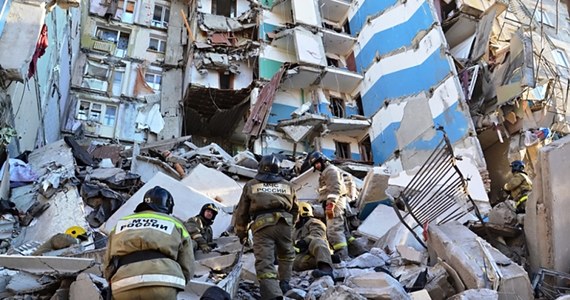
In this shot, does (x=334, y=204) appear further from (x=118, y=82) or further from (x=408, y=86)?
(x=118, y=82)

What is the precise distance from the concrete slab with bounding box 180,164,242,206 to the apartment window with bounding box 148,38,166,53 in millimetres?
13406

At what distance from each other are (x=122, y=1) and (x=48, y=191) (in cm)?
1601

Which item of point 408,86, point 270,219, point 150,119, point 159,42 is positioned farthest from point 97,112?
point 270,219

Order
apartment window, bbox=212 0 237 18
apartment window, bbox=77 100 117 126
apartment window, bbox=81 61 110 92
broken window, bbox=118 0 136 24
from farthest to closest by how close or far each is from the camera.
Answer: apartment window, bbox=212 0 237 18 → broken window, bbox=118 0 136 24 → apartment window, bbox=81 61 110 92 → apartment window, bbox=77 100 117 126

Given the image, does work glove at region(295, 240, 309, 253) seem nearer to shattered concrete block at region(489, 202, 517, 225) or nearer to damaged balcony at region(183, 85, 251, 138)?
shattered concrete block at region(489, 202, 517, 225)

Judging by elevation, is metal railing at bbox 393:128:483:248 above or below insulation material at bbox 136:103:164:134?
below

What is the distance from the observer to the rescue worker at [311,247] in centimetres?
530

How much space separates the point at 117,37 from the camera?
20859mm

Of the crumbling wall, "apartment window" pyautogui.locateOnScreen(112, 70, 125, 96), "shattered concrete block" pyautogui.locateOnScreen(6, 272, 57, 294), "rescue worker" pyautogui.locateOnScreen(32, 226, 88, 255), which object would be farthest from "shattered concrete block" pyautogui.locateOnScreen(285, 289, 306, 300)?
"apartment window" pyautogui.locateOnScreen(112, 70, 125, 96)

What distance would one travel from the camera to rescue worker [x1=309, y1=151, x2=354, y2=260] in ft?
20.6

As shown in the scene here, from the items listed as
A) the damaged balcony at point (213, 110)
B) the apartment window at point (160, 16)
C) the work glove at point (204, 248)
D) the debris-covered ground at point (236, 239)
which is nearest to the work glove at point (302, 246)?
the debris-covered ground at point (236, 239)

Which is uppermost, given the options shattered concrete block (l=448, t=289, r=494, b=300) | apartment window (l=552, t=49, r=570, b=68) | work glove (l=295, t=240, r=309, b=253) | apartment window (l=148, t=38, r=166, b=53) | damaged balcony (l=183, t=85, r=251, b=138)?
apartment window (l=148, t=38, r=166, b=53)

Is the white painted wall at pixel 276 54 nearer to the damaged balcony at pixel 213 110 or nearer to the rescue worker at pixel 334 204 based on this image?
the damaged balcony at pixel 213 110

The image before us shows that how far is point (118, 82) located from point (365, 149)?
1162 cm
